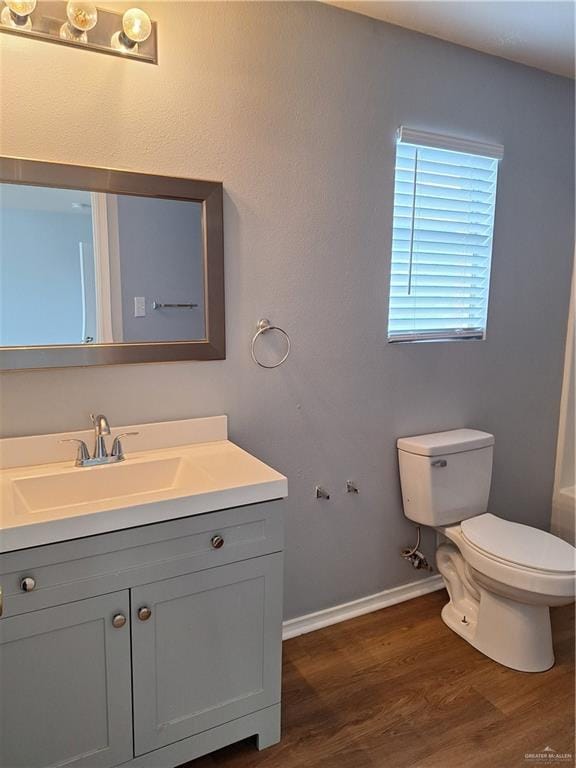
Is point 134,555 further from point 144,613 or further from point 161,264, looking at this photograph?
point 161,264

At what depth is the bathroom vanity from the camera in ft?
4.13

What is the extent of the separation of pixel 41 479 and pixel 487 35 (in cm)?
229

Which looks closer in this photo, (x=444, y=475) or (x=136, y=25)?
(x=136, y=25)

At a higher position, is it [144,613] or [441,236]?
[441,236]

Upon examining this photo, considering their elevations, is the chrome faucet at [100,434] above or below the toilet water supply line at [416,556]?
above

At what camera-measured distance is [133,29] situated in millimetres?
1526

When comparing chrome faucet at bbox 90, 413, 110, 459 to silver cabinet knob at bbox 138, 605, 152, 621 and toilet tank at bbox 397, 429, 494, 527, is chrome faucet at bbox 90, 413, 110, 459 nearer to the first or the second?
silver cabinet knob at bbox 138, 605, 152, 621

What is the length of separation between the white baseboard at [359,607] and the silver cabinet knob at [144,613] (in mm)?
941

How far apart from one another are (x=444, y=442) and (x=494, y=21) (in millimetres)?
1623

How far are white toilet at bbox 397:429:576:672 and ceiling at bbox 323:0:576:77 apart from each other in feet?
5.31

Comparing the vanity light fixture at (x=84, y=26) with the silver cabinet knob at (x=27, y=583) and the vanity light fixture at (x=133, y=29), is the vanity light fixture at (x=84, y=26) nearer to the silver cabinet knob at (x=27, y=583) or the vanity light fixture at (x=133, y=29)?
the vanity light fixture at (x=133, y=29)

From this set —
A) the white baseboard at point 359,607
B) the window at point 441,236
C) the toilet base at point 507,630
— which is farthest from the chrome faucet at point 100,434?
the toilet base at point 507,630

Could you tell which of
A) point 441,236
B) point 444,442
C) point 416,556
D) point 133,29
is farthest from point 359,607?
point 133,29

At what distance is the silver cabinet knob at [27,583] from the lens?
1.23m
